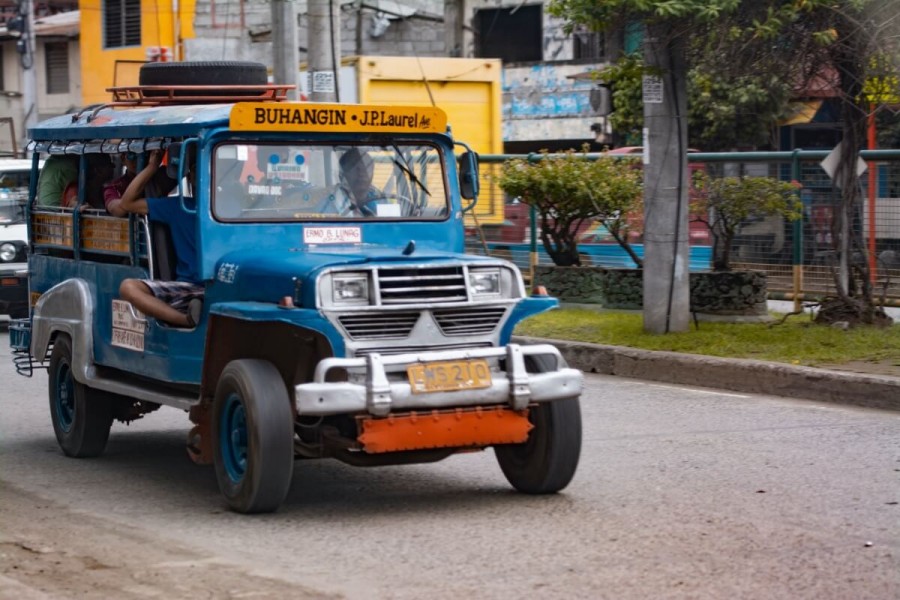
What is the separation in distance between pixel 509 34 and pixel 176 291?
96.3ft

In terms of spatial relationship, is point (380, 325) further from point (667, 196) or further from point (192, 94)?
point (667, 196)

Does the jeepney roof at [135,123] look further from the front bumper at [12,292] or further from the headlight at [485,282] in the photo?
the front bumper at [12,292]

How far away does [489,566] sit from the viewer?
6.03 meters

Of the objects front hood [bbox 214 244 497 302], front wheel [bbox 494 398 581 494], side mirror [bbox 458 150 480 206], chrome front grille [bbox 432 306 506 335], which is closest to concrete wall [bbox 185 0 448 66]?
side mirror [bbox 458 150 480 206]

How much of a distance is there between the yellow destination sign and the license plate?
181cm

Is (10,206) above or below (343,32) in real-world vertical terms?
below

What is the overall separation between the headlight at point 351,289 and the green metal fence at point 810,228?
22.8ft

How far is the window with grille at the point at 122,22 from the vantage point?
1522 inches

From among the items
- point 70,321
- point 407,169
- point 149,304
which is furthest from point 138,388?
point 407,169

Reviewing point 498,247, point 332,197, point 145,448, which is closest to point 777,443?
point 332,197

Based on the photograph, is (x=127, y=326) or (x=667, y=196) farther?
(x=667, y=196)

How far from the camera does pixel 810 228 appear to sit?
47.1 feet

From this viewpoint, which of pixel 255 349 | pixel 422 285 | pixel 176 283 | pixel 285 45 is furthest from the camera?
pixel 285 45

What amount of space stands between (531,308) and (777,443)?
262 cm
